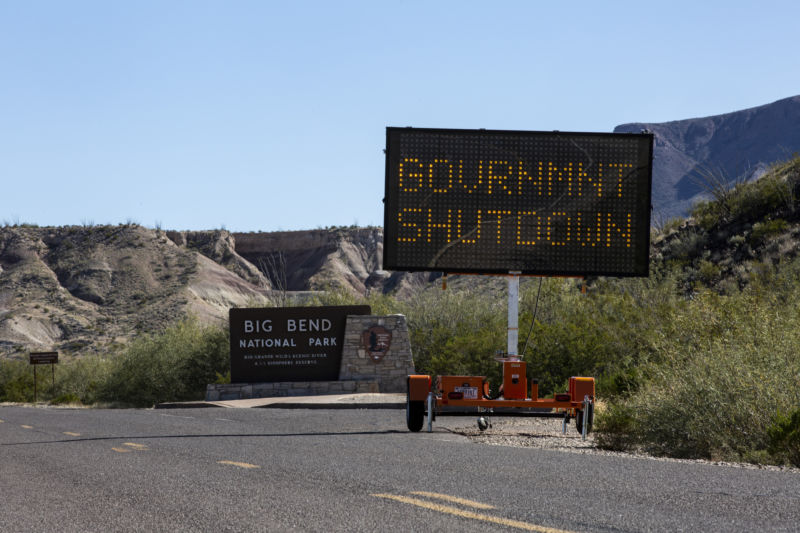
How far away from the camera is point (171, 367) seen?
1539 inches

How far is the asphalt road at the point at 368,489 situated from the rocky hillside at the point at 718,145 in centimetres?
14155

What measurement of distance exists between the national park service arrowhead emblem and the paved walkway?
84.1 inches

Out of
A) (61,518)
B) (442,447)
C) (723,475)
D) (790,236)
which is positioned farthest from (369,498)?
(790,236)

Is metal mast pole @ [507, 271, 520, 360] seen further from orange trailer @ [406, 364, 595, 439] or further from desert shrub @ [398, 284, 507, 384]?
desert shrub @ [398, 284, 507, 384]

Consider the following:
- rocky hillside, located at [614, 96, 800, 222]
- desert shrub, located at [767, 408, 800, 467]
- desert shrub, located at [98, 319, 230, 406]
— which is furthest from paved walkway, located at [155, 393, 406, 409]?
rocky hillside, located at [614, 96, 800, 222]

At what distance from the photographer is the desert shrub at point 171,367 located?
1492 inches

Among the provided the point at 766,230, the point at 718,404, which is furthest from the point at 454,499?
the point at 766,230

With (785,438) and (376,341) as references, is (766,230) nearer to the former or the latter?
(376,341)

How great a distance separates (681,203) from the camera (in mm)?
145625

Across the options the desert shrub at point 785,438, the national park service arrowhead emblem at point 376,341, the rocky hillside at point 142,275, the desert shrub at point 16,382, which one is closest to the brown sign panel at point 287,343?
the national park service arrowhead emblem at point 376,341

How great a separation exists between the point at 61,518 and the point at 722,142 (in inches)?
7499

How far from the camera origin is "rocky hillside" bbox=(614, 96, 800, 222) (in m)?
156

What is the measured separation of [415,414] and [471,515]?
7.91 m

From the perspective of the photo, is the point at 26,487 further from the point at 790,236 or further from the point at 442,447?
the point at 790,236
